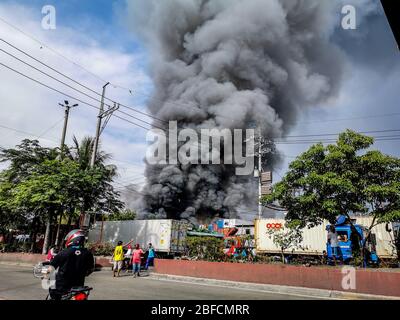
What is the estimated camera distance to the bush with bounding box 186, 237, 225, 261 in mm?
12977

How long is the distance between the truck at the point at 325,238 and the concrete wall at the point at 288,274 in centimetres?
494

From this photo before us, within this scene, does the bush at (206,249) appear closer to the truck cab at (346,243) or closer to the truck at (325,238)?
the truck at (325,238)

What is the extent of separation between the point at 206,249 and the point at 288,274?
3.95 meters

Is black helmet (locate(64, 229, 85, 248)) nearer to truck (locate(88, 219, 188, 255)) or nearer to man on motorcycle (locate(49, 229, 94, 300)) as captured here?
man on motorcycle (locate(49, 229, 94, 300))

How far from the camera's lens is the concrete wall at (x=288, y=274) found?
8681mm

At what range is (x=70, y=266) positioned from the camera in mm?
3799

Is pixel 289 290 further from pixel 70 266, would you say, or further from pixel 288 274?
pixel 70 266

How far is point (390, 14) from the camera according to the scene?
262 cm

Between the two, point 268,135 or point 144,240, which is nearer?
point 144,240

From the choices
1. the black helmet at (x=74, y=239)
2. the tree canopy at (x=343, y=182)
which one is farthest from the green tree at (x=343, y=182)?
the black helmet at (x=74, y=239)

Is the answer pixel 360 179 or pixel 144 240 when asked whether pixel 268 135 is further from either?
pixel 360 179

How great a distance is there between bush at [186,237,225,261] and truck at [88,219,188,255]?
6.45 metres
